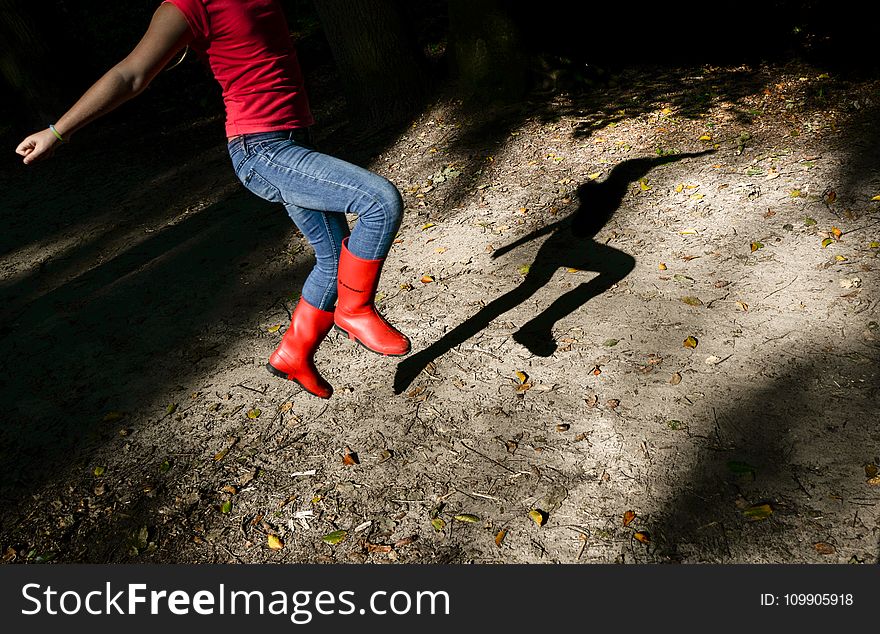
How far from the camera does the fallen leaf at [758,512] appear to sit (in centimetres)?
299

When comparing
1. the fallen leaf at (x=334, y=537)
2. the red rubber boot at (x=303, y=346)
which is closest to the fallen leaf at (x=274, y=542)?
the fallen leaf at (x=334, y=537)

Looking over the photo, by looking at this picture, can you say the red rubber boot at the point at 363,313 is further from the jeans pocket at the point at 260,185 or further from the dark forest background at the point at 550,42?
the dark forest background at the point at 550,42

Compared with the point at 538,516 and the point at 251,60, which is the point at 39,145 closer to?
the point at 251,60

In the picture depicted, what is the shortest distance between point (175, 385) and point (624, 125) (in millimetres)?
5146

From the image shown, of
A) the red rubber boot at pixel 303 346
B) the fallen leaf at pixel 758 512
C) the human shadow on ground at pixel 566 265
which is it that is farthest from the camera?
the human shadow on ground at pixel 566 265

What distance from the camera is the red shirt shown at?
281 cm

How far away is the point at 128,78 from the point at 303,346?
1.51 metres

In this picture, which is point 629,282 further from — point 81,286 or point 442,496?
point 81,286

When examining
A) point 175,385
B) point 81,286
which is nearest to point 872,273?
point 175,385

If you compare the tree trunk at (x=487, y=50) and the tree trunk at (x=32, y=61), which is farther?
the tree trunk at (x=32, y=61)

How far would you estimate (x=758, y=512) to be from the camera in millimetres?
3012

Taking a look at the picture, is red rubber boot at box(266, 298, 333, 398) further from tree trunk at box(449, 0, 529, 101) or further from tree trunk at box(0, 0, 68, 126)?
tree trunk at box(0, 0, 68, 126)

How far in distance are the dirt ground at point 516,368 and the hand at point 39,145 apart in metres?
1.78

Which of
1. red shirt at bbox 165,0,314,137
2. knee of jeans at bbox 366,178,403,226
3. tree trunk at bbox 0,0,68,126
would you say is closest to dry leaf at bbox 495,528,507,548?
knee of jeans at bbox 366,178,403,226
